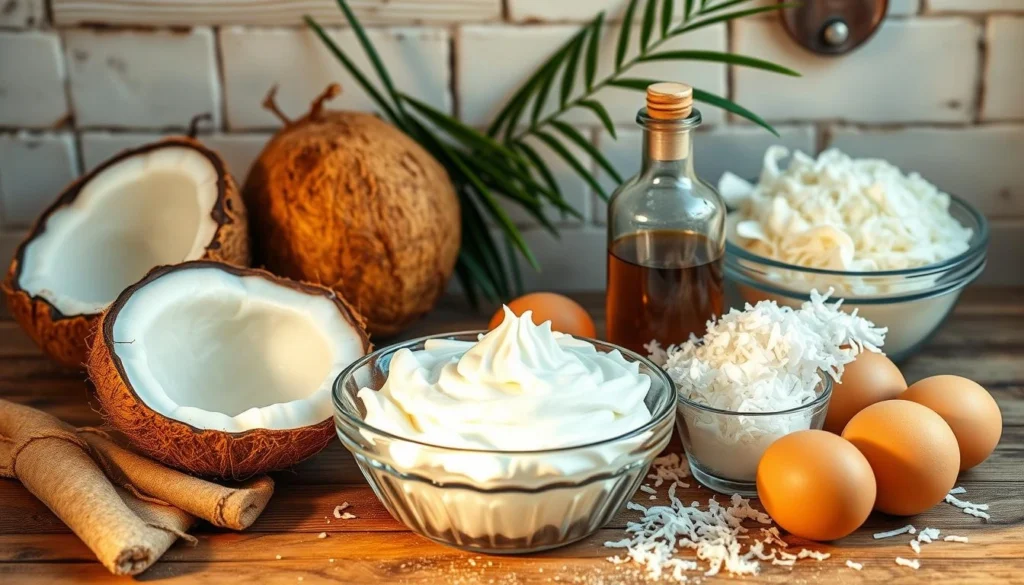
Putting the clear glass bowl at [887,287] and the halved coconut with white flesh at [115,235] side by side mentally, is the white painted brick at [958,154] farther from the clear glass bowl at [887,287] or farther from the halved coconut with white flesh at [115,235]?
the halved coconut with white flesh at [115,235]

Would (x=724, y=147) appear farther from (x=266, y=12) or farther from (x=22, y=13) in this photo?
(x=22, y=13)

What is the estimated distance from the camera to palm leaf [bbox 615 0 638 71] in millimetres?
1335

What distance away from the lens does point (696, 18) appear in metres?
1.36

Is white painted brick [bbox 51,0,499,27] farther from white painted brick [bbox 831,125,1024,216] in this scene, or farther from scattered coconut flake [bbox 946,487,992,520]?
scattered coconut flake [bbox 946,487,992,520]

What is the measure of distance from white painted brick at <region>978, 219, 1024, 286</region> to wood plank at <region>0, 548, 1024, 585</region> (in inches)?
28.7

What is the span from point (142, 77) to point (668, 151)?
757mm

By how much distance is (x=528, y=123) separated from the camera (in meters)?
1.43

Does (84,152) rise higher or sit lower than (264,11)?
lower

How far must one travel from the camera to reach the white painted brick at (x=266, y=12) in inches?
54.1

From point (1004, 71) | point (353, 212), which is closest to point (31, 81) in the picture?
point (353, 212)

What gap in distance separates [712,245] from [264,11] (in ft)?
2.23

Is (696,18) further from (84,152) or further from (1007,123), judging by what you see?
(84,152)

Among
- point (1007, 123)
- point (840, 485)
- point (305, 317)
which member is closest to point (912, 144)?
point (1007, 123)

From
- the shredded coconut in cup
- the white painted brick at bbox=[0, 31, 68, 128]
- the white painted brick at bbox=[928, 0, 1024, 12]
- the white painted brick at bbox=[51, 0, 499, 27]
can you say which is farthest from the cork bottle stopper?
the white painted brick at bbox=[0, 31, 68, 128]
